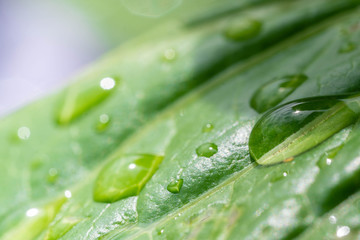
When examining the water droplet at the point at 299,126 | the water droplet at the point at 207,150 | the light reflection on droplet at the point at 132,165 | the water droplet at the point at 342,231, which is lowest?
the water droplet at the point at 342,231

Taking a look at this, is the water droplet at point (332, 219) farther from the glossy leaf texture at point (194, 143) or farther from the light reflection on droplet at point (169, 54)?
the light reflection on droplet at point (169, 54)

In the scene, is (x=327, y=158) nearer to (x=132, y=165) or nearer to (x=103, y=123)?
(x=132, y=165)

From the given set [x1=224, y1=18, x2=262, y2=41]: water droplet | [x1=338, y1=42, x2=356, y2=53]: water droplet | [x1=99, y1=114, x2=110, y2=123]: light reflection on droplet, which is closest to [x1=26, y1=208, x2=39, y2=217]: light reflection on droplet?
[x1=99, y1=114, x2=110, y2=123]: light reflection on droplet

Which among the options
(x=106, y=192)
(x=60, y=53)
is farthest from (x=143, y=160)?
(x=60, y=53)

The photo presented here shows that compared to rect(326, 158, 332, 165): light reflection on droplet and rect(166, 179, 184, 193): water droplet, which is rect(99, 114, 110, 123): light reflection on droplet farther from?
rect(326, 158, 332, 165): light reflection on droplet

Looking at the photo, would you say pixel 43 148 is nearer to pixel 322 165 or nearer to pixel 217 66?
pixel 217 66

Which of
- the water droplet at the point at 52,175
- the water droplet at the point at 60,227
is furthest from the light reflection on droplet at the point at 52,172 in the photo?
the water droplet at the point at 60,227
